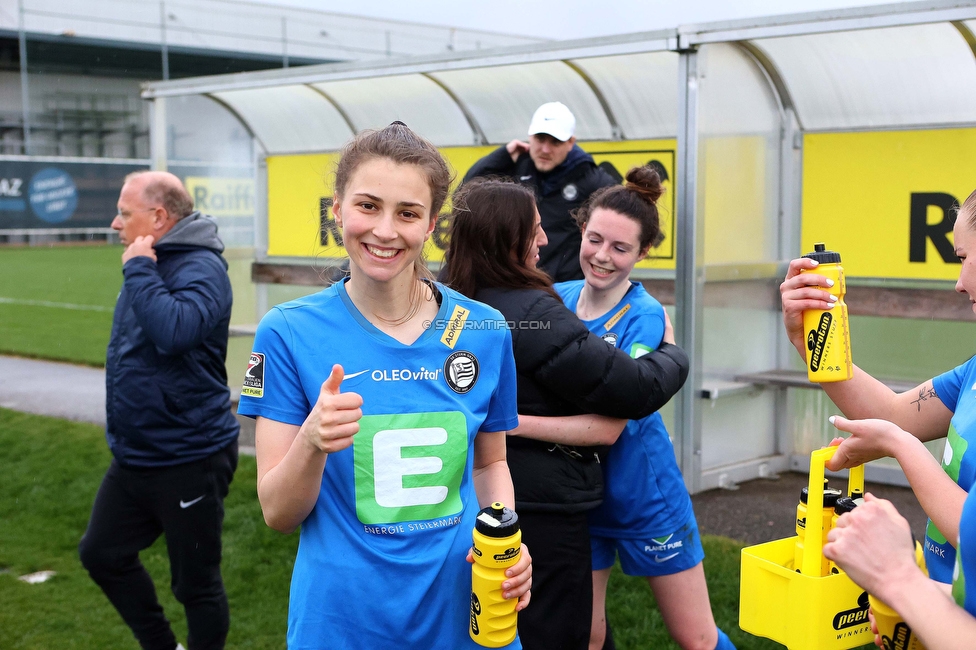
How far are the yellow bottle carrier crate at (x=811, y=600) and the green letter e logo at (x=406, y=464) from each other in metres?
0.66

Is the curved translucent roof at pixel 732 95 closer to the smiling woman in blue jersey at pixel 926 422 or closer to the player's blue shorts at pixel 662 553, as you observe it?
the player's blue shorts at pixel 662 553

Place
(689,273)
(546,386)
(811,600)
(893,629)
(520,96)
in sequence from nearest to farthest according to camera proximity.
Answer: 1. (893,629)
2. (811,600)
3. (546,386)
4. (689,273)
5. (520,96)

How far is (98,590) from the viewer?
4.96m

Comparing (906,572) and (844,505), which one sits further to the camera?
(844,505)


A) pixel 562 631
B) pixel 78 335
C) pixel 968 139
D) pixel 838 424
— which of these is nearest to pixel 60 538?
pixel 562 631

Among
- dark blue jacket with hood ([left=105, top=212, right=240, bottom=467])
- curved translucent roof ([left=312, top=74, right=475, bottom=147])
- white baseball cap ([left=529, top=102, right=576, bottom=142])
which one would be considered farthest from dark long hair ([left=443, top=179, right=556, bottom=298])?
curved translucent roof ([left=312, top=74, right=475, bottom=147])

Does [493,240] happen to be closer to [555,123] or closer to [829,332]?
[829,332]

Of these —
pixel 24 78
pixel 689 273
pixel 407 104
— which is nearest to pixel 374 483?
pixel 689 273

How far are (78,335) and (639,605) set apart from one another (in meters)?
12.2

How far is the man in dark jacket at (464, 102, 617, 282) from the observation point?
15.7ft

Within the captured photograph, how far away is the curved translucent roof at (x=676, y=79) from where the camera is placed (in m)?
5.60

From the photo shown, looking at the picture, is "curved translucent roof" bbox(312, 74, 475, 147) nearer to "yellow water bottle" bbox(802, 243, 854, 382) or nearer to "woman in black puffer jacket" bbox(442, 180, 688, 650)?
"woman in black puffer jacket" bbox(442, 180, 688, 650)

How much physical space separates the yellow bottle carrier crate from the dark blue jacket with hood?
247cm

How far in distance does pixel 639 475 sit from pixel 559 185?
2.15 metres
